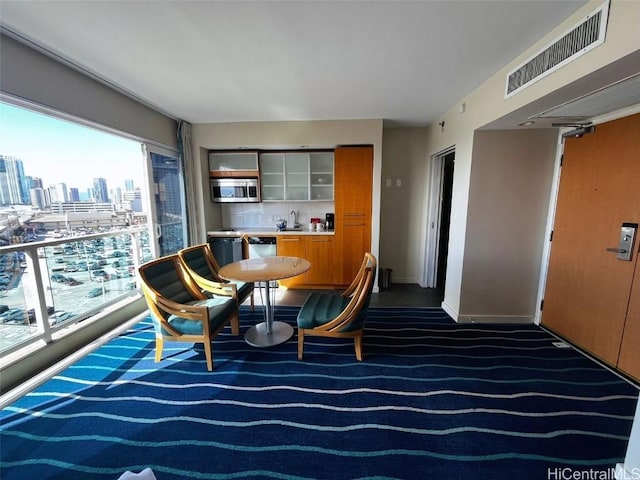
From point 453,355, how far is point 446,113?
2.95 m

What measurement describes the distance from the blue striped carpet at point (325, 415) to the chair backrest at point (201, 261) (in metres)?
0.81

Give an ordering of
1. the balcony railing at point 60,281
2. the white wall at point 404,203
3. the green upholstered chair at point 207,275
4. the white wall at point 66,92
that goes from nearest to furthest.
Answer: the white wall at point 66,92
the balcony railing at point 60,281
the green upholstered chair at point 207,275
the white wall at point 404,203

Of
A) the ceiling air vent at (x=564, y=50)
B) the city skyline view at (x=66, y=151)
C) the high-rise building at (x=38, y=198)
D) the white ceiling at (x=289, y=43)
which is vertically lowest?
the high-rise building at (x=38, y=198)

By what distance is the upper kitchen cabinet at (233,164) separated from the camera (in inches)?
161

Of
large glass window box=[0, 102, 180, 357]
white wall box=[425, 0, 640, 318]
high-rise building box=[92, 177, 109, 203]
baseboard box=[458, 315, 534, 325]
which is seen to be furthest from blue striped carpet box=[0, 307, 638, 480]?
high-rise building box=[92, 177, 109, 203]

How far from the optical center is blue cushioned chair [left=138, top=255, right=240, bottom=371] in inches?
82.6

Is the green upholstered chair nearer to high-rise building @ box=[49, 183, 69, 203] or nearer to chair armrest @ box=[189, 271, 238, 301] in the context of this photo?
chair armrest @ box=[189, 271, 238, 301]

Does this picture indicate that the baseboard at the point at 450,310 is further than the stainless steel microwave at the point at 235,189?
No

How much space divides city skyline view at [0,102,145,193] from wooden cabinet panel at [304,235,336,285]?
2.47m

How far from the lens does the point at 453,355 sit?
7.64 ft

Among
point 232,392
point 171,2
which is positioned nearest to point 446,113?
point 171,2

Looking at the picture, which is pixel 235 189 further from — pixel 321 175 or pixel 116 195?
pixel 116 195

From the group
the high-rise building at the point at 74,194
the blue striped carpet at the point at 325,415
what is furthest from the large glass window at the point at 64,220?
the blue striped carpet at the point at 325,415

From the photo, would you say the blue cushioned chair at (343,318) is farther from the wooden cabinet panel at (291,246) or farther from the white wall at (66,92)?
the white wall at (66,92)
